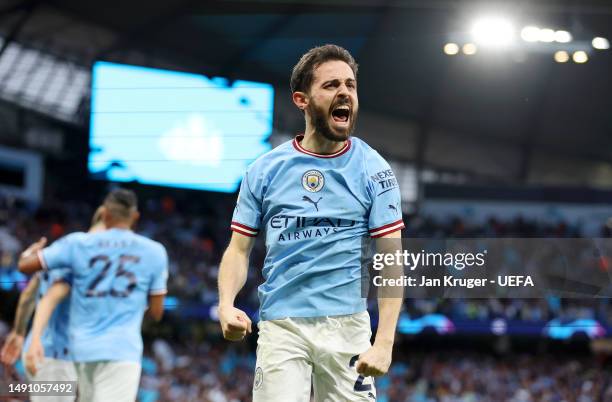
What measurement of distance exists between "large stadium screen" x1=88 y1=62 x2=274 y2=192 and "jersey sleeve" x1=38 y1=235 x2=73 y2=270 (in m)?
11.4

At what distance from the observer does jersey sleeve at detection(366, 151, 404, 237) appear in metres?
3.52

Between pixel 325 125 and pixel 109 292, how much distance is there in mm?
2532

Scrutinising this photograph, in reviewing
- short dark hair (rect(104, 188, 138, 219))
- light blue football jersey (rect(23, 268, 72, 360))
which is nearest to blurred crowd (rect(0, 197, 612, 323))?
light blue football jersey (rect(23, 268, 72, 360))

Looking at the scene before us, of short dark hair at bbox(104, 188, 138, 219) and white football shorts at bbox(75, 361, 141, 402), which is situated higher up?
short dark hair at bbox(104, 188, 138, 219)

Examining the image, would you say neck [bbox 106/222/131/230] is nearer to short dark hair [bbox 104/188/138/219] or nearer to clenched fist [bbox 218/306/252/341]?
short dark hair [bbox 104/188/138/219]

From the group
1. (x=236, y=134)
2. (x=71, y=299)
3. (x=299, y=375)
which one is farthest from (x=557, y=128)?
(x=299, y=375)

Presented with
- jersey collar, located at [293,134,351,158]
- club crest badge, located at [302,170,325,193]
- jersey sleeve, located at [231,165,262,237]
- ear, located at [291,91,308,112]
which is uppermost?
ear, located at [291,91,308,112]

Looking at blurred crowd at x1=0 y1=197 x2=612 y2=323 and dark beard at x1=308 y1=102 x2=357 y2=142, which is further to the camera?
blurred crowd at x1=0 y1=197 x2=612 y2=323

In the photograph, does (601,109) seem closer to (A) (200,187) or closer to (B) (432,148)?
(B) (432,148)

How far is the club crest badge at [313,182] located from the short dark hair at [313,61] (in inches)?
12.1

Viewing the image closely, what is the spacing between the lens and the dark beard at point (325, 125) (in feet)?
11.6

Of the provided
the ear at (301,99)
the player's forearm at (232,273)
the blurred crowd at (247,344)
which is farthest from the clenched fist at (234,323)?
the blurred crowd at (247,344)

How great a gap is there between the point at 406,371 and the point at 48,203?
303 inches

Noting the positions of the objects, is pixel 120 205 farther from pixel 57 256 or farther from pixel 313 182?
pixel 313 182
